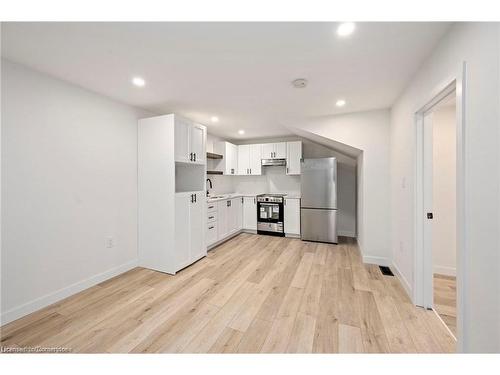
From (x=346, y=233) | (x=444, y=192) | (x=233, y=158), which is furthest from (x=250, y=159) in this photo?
(x=444, y=192)

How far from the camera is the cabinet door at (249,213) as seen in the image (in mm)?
4770

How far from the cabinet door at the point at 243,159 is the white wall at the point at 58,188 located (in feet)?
8.74

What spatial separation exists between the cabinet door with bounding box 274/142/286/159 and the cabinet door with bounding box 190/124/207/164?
6.27ft

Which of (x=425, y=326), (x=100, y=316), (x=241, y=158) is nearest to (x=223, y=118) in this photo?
(x=241, y=158)

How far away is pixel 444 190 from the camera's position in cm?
266

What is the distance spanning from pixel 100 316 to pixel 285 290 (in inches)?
72.5

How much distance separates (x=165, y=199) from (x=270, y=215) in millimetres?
2502

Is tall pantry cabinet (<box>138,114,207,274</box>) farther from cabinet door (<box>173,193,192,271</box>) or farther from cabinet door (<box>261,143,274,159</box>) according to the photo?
cabinet door (<box>261,143,274,159</box>)

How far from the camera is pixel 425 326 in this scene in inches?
66.9

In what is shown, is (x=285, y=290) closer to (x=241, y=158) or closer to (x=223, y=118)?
(x=223, y=118)

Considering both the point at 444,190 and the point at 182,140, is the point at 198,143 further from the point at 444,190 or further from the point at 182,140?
the point at 444,190

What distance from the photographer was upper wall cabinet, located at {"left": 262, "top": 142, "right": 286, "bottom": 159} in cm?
466

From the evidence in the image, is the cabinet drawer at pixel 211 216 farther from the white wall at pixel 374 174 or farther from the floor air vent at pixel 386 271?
the floor air vent at pixel 386 271
